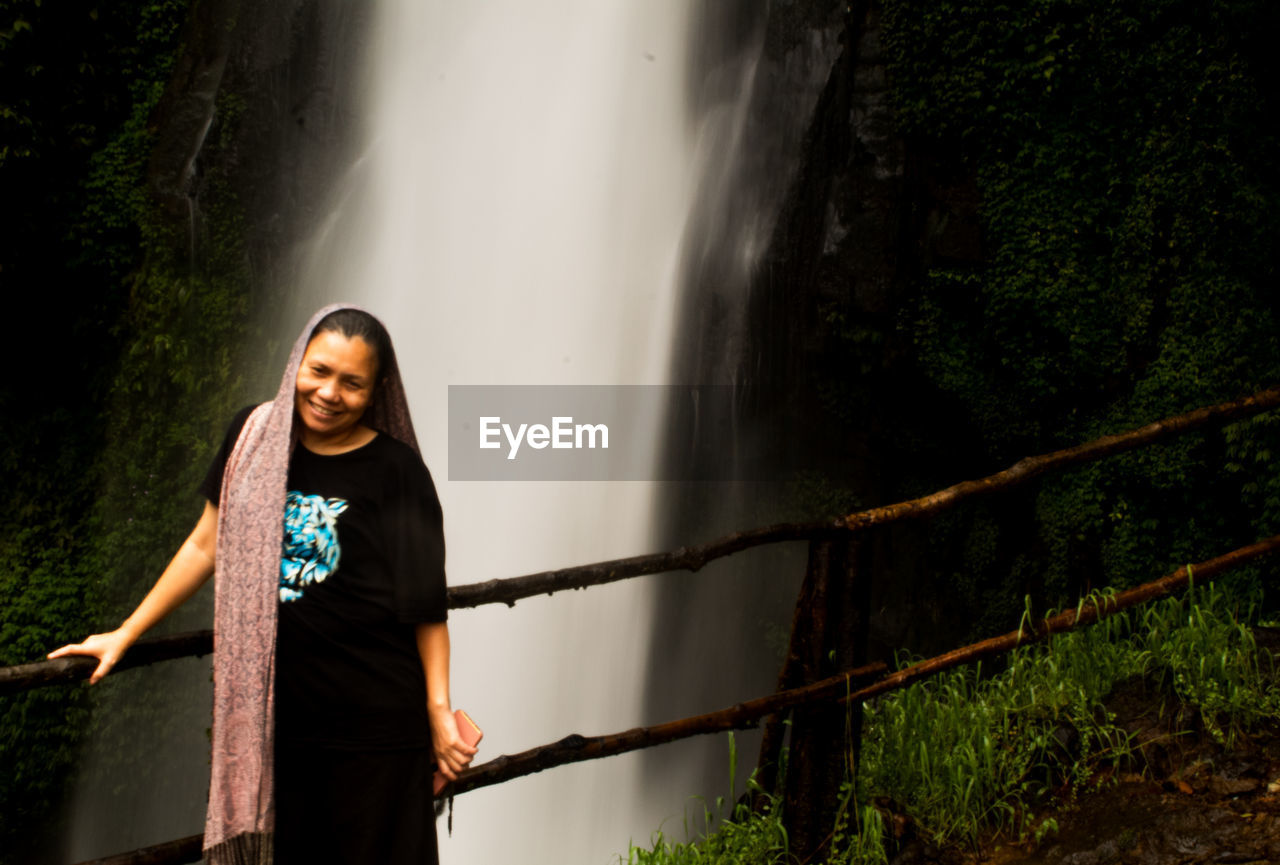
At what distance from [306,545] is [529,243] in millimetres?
6334

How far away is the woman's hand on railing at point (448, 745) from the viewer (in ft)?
6.32

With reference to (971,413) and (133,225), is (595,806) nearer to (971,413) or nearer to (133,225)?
(971,413)

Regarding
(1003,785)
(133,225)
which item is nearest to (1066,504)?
(1003,785)

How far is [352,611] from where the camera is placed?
1.92 metres

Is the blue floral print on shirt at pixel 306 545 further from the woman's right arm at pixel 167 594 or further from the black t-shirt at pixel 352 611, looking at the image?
the woman's right arm at pixel 167 594

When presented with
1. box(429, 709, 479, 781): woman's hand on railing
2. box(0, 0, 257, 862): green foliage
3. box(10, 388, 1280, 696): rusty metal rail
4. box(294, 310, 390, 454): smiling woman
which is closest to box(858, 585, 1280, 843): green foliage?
box(10, 388, 1280, 696): rusty metal rail

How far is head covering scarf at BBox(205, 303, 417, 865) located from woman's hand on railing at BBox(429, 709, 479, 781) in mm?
319

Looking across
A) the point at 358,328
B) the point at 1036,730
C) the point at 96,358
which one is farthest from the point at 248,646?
the point at 96,358

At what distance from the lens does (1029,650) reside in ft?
15.8

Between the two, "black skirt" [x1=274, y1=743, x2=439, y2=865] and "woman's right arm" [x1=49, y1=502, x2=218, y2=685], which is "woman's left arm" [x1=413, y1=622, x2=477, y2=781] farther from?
"woman's right arm" [x1=49, y1=502, x2=218, y2=685]

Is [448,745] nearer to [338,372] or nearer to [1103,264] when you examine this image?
[338,372]

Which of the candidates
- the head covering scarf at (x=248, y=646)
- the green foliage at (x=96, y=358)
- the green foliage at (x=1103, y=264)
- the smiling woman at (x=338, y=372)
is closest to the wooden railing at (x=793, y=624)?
the head covering scarf at (x=248, y=646)

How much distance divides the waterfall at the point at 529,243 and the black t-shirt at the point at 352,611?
5822 mm

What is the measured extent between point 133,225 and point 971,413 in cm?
673
